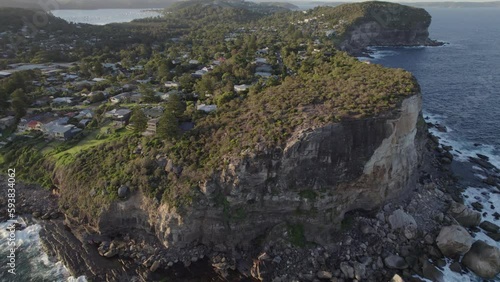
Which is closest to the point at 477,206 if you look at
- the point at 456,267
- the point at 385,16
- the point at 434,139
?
the point at 456,267

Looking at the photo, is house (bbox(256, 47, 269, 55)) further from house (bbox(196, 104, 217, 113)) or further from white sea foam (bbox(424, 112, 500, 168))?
white sea foam (bbox(424, 112, 500, 168))

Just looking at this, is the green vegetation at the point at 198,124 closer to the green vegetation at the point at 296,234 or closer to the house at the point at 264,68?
the green vegetation at the point at 296,234

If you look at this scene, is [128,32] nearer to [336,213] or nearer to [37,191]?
[37,191]

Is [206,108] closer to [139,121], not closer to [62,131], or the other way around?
[139,121]

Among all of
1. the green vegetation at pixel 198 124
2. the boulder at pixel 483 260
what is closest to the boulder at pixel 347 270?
the green vegetation at pixel 198 124

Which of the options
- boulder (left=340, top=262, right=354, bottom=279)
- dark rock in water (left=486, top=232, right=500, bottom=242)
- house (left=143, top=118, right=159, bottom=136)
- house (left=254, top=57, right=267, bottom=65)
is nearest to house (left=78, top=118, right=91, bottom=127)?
house (left=143, top=118, right=159, bottom=136)

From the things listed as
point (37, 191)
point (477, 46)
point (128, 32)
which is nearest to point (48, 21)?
point (128, 32)

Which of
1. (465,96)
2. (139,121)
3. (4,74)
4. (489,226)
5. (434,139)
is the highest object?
(465,96)
